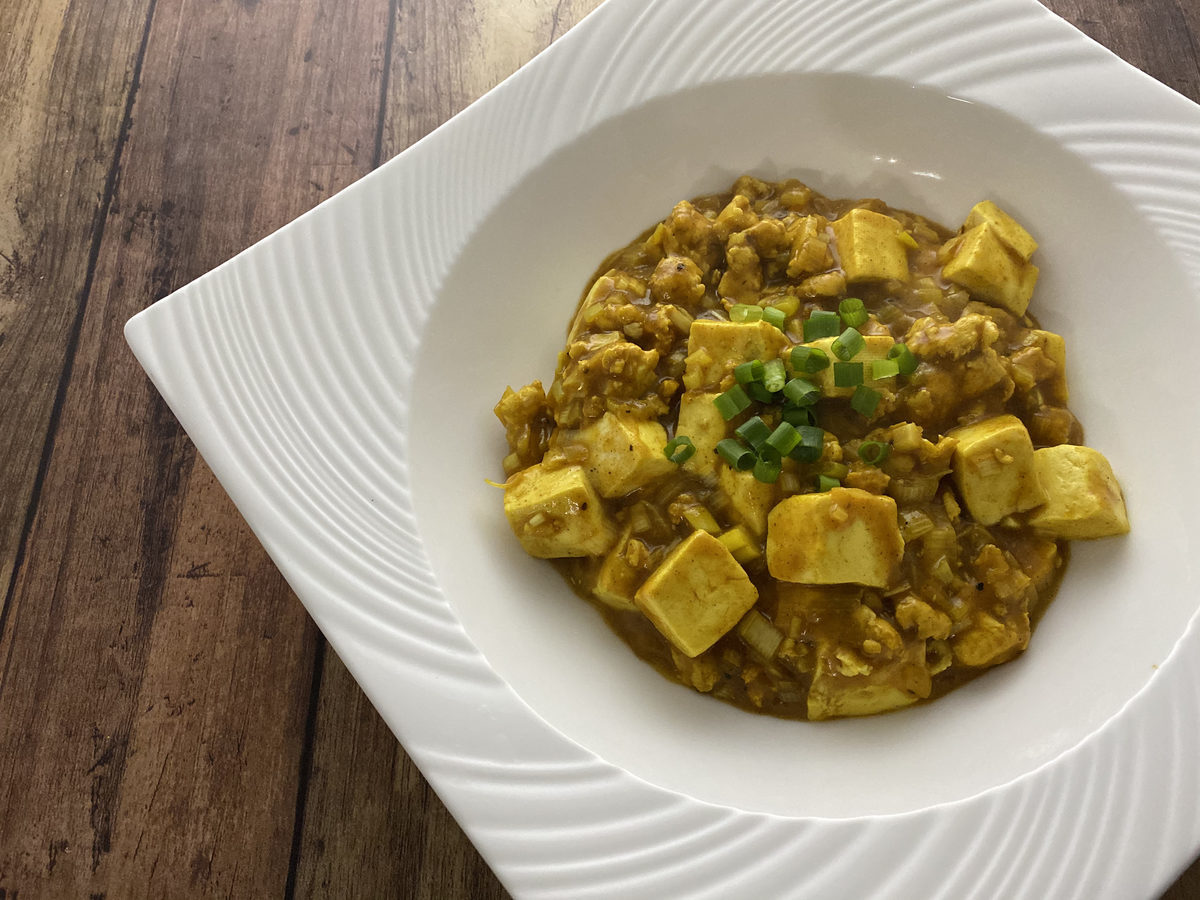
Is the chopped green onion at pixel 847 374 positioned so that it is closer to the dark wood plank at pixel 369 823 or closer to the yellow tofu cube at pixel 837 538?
the yellow tofu cube at pixel 837 538

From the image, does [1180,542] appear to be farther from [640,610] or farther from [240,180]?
[240,180]

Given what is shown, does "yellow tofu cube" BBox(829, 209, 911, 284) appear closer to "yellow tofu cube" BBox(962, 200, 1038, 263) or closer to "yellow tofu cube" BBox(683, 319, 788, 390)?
"yellow tofu cube" BBox(962, 200, 1038, 263)

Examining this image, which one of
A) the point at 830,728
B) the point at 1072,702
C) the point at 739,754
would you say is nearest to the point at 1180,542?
the point at 1072,702

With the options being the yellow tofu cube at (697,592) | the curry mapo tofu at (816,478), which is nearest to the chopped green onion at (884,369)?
the curry mapo tofu at (816,478)

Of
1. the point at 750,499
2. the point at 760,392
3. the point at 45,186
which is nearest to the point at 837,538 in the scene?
the point at 750,499

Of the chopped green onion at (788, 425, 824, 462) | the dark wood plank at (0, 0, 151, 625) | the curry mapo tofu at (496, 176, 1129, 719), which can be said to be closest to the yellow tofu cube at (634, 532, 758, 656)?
the curry mapo tofu at (496, 176, 1129, 719)

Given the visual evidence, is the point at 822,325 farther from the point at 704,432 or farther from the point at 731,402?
the point at 704,432
